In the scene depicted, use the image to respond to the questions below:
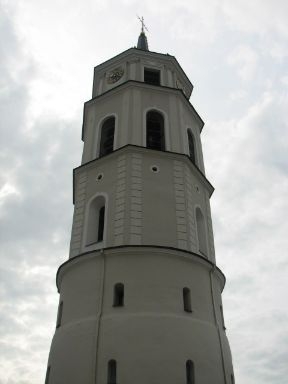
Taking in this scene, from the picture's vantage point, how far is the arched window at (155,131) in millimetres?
21917

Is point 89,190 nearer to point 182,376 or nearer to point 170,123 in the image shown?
point 170,123

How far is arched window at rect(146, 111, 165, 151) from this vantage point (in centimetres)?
2192

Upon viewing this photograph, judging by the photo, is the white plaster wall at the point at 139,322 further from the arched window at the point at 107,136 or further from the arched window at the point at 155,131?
the arched window at the point at 107,136

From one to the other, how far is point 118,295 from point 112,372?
9.08 ft

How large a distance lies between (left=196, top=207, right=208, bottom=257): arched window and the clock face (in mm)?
11166

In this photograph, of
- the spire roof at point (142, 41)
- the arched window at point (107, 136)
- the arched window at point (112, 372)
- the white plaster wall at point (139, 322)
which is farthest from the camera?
the spire roof at point (142, 41)

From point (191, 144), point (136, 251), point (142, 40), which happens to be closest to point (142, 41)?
point (142, 40)

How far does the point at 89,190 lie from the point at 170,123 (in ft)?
19.8

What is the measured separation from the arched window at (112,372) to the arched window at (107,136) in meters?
11.3

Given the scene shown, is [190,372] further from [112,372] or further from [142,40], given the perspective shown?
[142,40]

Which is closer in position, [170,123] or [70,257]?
[70,257]

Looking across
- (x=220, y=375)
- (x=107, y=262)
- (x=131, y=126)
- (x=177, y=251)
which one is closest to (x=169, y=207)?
(x=177, y=251)

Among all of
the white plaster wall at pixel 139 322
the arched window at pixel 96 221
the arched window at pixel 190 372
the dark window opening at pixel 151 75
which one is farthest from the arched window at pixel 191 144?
the arched window at pixel 190 372

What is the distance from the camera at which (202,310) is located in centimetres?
1583
